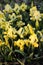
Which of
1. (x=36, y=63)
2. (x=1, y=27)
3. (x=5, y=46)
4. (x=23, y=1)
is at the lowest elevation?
(x=36, y=63)

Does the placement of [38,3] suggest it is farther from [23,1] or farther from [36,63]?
[36,63]

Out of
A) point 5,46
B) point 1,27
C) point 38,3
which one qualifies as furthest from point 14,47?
point 38,3

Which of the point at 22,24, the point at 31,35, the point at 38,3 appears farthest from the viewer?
the point at 38,3

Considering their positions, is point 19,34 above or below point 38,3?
below

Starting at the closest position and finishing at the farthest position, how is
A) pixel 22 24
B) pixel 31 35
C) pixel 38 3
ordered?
pixel 31 35 < pixel 22 24 < pixel 38 3

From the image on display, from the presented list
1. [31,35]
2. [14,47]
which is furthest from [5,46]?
[31,35]

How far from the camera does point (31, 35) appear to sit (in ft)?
9.47

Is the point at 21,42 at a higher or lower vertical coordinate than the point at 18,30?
lower

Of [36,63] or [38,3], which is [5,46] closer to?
[36,63]

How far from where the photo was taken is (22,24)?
316cm

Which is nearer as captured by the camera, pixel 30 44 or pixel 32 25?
pixel 30 44

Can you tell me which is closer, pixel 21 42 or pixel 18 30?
pixel 21 42

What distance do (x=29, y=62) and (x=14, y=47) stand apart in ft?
0.77

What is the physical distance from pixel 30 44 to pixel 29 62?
199 millimetres
